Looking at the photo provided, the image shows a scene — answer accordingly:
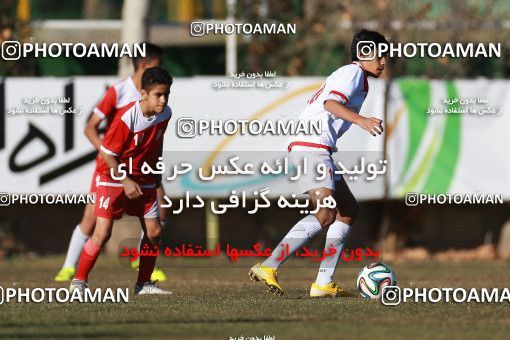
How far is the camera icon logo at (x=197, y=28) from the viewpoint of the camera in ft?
60.0

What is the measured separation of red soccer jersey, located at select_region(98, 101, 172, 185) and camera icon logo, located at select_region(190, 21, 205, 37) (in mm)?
7069

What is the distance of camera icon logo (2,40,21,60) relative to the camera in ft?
62.2

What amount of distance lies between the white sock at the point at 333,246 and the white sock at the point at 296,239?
258 millimetres

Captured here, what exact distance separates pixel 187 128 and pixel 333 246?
7239 millimetres

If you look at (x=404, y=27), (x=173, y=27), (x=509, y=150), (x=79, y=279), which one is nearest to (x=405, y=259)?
(x=509, y=150)

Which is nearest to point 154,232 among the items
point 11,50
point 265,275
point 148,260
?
point 148,260

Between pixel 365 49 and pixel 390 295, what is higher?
pixel 365 49

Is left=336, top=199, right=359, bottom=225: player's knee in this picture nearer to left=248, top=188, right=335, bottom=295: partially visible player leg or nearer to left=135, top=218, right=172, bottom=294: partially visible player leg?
left=248, top=188, right=335, bottom=295: partially visible player leg

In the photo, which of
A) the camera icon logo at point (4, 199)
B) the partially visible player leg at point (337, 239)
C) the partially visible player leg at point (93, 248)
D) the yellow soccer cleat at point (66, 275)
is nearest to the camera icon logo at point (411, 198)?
the camera icon logo at point (4, 199)

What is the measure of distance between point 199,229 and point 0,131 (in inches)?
140

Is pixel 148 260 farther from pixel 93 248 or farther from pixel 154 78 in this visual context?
pixel 154 78

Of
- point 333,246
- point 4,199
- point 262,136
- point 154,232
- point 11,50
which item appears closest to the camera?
point 333,246

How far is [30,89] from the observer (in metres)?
17.9

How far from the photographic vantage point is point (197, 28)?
18438 mm
